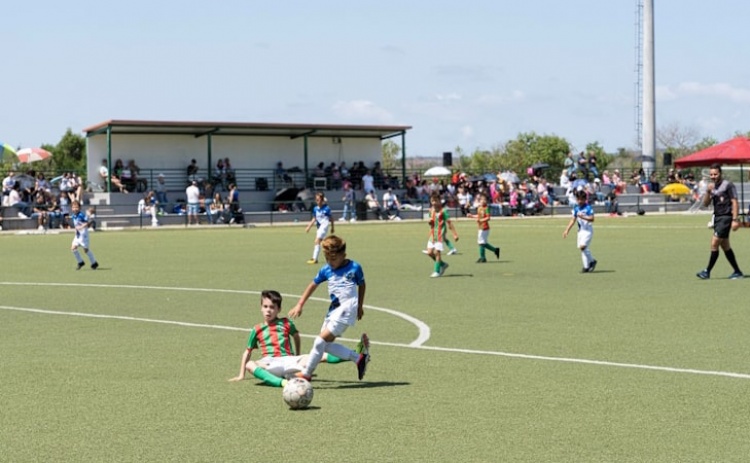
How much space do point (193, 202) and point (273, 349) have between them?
4571 centimetres

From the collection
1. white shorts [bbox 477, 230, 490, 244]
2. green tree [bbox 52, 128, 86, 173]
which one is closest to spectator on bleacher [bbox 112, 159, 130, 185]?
white shorts [bbox 477, 230, 490, 244]

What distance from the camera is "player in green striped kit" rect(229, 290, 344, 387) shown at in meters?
10.4

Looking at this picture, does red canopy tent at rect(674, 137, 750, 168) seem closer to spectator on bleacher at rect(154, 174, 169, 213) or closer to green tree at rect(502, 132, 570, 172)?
spectator on bleacher at rect(154, 174, 169, 213)

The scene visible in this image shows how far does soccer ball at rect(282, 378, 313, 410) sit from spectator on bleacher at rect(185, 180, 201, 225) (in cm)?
4683

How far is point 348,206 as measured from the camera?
60906 millimetres

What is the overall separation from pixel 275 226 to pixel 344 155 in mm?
14380

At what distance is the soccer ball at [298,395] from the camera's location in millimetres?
9195

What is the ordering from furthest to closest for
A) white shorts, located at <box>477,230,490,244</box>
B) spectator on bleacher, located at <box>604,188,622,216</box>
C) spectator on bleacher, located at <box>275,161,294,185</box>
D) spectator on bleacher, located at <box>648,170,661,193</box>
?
1. spectator on bleacher, located at <box>648,170,661,193</box>
2. spectator on bleacher, located at <box>275,161,294,185</box>
3. spectator on bleacher, located at <box>604,188,622,216</box>
4. white shorts, located at <box>477,230,490,244</box>

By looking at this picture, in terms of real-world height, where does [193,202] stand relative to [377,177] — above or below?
below

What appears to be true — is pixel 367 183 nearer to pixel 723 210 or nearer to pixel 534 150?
pixel 723 210

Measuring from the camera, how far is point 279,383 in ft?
34.0

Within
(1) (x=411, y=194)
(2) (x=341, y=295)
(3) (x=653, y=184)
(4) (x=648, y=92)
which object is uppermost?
(4) (x=648, y=92)

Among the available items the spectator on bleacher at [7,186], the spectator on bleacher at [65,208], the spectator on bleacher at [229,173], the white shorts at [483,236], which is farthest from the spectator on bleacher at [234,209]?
the white shorts at [483,236]

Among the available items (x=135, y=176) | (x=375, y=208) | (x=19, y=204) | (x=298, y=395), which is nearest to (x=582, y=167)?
(x=375, y=208)
